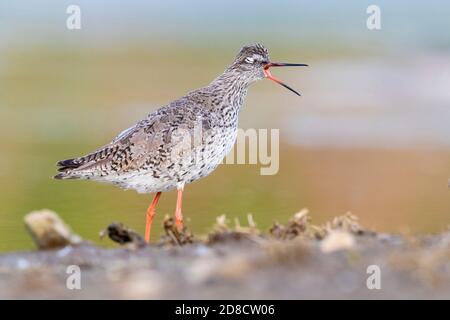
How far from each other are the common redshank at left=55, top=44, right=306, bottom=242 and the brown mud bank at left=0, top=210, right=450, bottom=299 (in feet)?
6.67

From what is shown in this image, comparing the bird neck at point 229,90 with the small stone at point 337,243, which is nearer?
the small stone at point 337,243

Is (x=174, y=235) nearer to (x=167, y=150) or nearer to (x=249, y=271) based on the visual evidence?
(x=167, y=150)

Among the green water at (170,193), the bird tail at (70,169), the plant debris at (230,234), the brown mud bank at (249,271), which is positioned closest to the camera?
the brown mud bank at (249,271)

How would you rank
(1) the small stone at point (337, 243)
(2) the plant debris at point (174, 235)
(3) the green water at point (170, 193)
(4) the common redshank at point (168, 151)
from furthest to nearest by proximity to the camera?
(3) the green water at point (170, 193)
(4) the common redshank at point (168, 151)
(2) the plant debris at point (174, 235)
(1) the small stone at point (337, 243)

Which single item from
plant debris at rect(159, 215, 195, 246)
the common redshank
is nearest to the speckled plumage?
the common redshank

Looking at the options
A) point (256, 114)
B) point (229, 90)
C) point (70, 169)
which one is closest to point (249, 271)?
point (70, 169)

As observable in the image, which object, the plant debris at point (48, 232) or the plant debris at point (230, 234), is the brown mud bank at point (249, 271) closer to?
the plant debris at point (230, 234)

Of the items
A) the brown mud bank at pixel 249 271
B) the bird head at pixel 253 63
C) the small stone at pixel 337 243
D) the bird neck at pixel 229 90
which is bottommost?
the brown mud bank at pixel 249 271

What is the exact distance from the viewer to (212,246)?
8.45m

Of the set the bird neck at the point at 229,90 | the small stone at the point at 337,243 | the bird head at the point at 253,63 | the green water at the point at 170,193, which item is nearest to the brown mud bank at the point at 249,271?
the small stone at the point at 337,243

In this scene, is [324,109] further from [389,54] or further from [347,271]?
[347,271]

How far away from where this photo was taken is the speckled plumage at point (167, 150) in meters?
10.4

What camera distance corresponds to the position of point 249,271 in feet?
23.3

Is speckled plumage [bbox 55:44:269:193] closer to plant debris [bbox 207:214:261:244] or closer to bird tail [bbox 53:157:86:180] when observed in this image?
bird tail [bbox 53:157:86:180]
